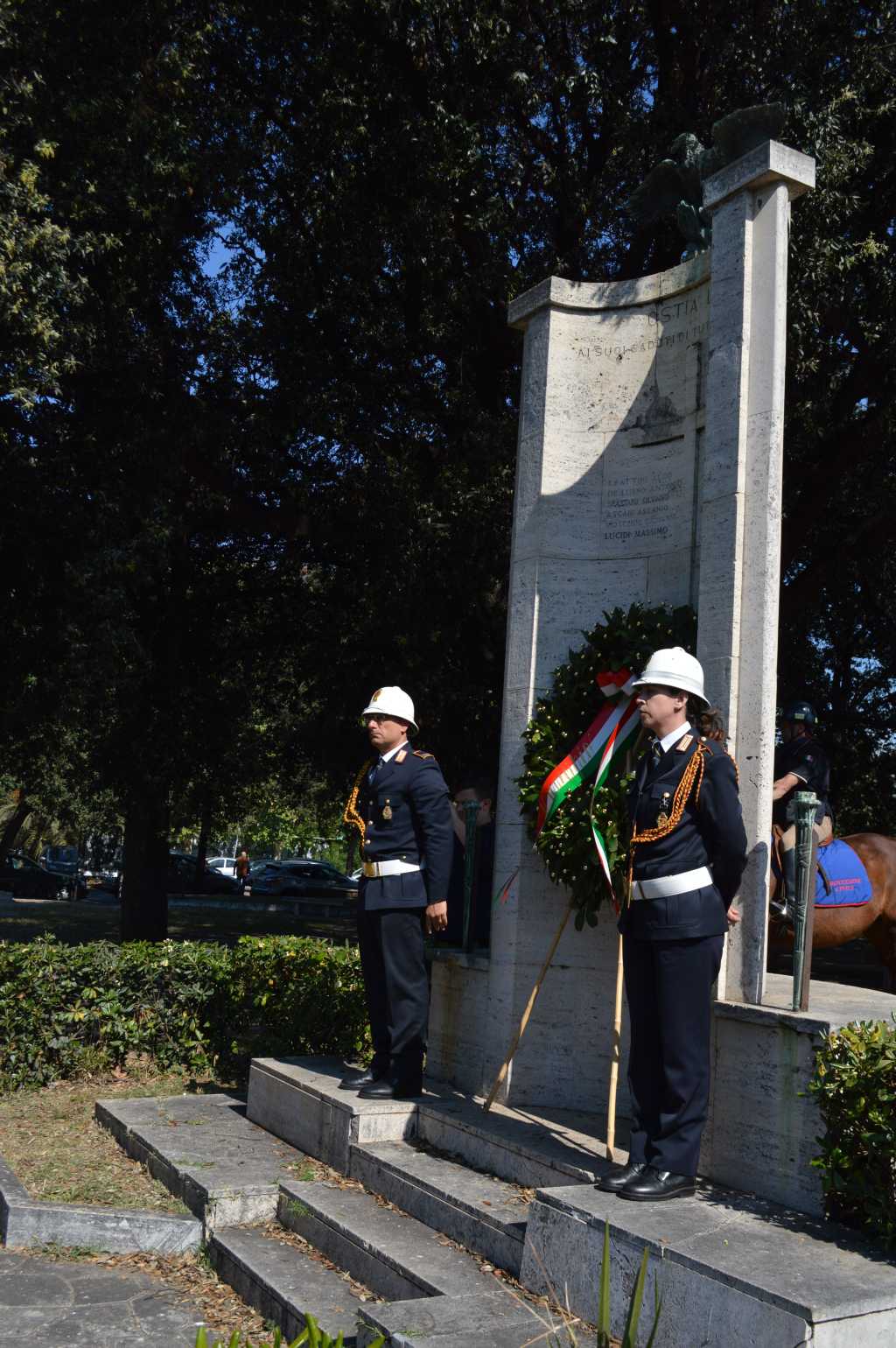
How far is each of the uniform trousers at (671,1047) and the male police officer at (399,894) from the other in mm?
1967

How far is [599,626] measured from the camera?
22.4 ft

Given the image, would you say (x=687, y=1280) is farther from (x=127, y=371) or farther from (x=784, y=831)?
(x=127, y=371)

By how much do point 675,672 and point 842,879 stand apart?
164 inches

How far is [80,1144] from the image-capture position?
290 inches

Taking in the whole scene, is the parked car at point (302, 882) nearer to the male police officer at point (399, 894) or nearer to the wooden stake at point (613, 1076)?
the male police officer at point (399, 894)

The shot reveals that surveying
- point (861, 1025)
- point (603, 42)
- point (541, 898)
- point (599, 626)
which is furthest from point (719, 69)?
point (861, 1025)

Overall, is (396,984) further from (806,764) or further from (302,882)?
(302,882)

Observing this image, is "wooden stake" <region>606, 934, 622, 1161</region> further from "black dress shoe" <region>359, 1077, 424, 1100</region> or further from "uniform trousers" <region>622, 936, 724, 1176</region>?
"black dress shoe" <region>359, 1077, 424, 1100</region>

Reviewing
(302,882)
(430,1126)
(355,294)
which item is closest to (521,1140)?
(430,1126)

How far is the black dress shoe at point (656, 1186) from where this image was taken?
4645 millimetres

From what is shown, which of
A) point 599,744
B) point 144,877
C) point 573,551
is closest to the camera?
point 599,744

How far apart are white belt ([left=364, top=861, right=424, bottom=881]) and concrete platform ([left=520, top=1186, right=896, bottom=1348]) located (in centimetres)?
254

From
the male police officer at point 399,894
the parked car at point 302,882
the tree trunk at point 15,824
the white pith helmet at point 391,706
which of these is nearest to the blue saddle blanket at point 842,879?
the male police officer at point 399,894

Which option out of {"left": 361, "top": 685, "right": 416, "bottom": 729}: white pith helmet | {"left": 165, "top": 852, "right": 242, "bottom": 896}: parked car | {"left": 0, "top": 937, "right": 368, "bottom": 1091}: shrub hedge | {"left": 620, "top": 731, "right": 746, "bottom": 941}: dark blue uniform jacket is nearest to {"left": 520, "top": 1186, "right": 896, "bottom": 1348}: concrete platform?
{"left": 620, "top": 731, "right": 746, "bottom": 941}: dark blue uniform jacket
